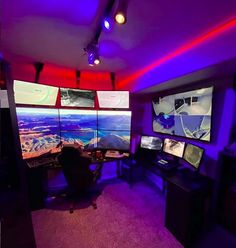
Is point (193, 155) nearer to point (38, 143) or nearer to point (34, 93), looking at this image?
point (38, 143)

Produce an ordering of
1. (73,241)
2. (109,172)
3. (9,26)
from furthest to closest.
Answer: (109,172)
(73,241)
(9,26)

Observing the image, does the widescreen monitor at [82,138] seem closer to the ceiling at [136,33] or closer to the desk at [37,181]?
the desk at [37,181]

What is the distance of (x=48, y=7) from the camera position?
1394 mm

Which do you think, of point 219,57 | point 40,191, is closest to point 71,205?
point 40,191

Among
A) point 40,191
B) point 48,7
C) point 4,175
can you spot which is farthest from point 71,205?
point 48,7

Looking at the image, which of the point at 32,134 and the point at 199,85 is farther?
the point at 32,134

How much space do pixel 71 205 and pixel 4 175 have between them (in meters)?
2.02

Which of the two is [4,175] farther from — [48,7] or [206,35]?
[206,35]

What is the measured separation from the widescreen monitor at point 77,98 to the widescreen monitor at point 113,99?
7.6 inches

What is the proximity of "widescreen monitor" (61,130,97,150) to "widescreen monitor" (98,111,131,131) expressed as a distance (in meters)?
0.25

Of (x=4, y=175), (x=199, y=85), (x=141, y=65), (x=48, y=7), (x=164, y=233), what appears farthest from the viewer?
(x=141, y=65)

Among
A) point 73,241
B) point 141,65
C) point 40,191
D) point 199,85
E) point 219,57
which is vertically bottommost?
point 73,241

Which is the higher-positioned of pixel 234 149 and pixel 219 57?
pixel 219 57

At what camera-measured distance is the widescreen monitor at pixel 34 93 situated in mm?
2490
